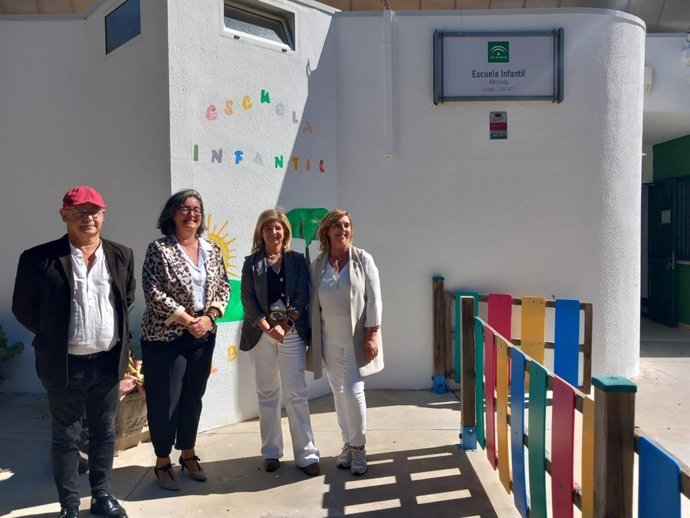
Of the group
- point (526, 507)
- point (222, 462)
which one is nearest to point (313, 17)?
point (222, 462)

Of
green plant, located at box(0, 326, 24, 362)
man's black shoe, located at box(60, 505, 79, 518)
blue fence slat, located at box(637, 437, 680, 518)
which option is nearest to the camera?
blue fence slat, located at box(637, 437, 680, 518)

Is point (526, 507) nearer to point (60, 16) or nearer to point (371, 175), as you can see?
point (371, 175)

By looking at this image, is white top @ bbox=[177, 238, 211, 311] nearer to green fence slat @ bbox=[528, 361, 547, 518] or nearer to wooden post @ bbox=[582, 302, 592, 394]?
green fence slat @ bbox=[528, 361, 547, 518]

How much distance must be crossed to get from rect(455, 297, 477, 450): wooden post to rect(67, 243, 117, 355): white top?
2233 mm

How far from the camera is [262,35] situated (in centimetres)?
468

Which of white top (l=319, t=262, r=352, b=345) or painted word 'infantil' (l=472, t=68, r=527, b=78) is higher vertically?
painted word 'infantil' (l=472, t=68, r=527, b=78)

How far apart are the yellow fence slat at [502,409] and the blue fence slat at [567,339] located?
1684 mm

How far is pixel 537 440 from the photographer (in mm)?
2691

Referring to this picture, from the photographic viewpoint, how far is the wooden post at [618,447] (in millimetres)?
1987

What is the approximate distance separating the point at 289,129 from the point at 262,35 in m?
0.79

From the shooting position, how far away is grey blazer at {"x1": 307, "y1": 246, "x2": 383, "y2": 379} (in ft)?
11.6

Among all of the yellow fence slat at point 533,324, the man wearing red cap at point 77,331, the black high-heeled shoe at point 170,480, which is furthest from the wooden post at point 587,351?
the man wearing red cap at point 77,331

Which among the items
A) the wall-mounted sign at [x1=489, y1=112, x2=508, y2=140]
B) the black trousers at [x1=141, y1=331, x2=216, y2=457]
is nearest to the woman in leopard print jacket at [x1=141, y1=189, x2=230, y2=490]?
the black trousers at [x1=141, y1=331, x2=216, y2=457]

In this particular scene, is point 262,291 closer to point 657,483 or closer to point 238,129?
point 238,129
